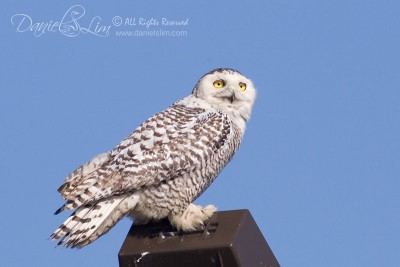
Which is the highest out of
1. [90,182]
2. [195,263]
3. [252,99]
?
[252,99]

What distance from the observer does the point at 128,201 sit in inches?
239

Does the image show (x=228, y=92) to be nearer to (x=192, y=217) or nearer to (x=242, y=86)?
(x=242, y=86)

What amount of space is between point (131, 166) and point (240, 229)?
48.2 inches

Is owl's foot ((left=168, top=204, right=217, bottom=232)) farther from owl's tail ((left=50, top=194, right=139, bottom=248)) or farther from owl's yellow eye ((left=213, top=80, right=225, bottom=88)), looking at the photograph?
owl's yellow eye ((left=213, top=80, right=225, bottom=88))

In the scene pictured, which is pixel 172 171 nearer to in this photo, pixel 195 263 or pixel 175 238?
pixel 175 238

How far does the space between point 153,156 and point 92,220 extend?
0.74 metres

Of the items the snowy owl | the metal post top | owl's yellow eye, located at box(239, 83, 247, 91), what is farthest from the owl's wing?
owl's yellow eye, located at box(239, 83, 247, 91)

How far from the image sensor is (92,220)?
573 cm

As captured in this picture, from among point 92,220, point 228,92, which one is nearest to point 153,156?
point 92,220

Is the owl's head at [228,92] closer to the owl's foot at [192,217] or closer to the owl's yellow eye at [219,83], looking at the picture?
the owl's yellow eye at [219,83]

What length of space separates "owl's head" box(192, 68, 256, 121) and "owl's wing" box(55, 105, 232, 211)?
0.39 metres

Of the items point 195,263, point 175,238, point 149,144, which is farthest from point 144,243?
point 149,144

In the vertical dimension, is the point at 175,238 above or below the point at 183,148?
below

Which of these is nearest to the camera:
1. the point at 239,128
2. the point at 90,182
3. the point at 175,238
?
the point at 175,238
